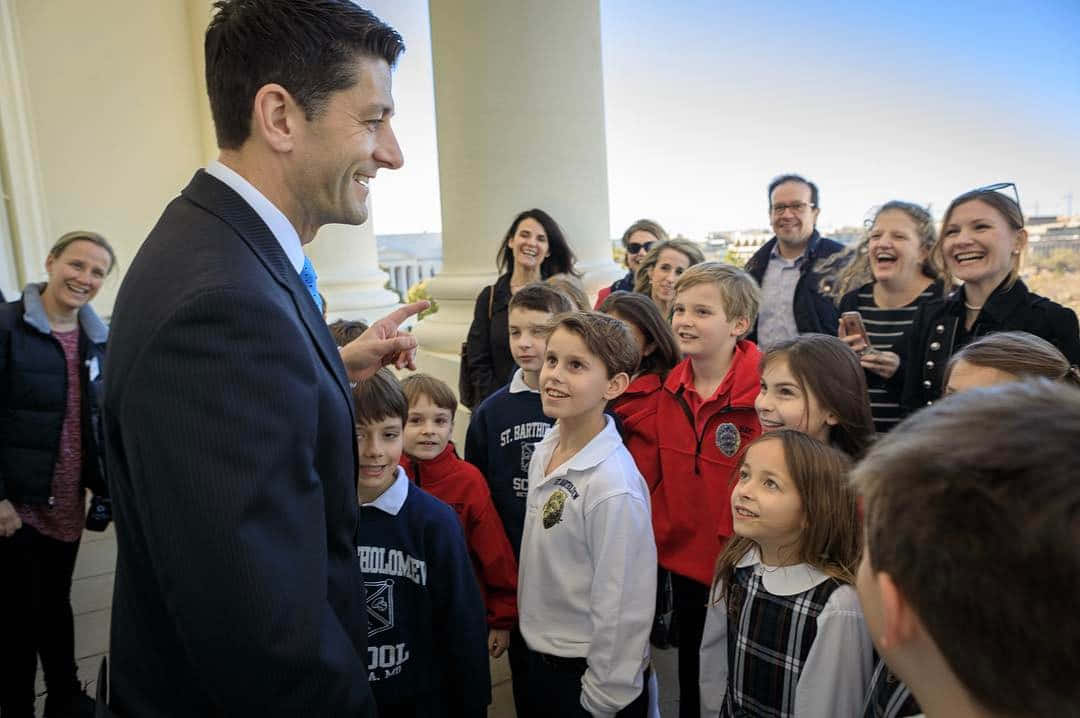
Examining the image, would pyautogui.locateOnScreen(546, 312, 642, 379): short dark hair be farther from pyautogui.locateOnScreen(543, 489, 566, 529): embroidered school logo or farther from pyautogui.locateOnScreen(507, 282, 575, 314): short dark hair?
pyautogui.locateOnScreen(507, 282, 575, 314): short dark hair

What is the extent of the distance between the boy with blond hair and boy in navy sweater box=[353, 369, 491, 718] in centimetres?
20

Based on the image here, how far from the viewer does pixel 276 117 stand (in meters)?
1.04

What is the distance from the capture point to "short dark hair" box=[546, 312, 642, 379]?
6.70ft

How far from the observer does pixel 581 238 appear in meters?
4.21

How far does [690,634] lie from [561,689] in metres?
0.55

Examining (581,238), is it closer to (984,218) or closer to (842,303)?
(842,303)

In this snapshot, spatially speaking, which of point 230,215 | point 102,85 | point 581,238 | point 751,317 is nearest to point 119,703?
point 230,215

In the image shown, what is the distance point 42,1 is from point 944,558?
8219 millimetres

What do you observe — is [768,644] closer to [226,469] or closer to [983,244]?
[226,469]

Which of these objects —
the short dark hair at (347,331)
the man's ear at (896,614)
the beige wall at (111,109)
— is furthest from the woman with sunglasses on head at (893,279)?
the beige wall at (111,109)

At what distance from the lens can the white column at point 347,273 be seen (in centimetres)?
654

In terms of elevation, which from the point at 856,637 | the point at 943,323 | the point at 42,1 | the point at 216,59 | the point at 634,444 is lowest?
the point at 856,637

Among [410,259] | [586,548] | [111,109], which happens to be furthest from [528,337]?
[410,259]

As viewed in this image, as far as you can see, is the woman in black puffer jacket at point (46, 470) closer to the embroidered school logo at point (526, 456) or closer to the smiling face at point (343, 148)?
the embroidered school logo at point (526, 456)
